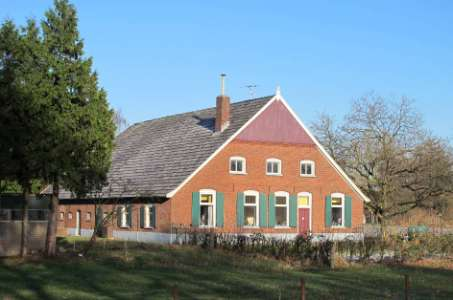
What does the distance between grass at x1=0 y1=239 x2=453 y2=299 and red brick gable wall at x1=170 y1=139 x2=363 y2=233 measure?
29.0 ft

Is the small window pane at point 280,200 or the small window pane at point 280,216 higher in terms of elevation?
the small window pane at point 280,200

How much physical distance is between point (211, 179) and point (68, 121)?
14.3 meters

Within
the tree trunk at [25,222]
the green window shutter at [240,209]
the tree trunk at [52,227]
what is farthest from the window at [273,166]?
the tree trunk at [25,222]

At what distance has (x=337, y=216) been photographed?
4266cm

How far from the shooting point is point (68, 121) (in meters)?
24.8

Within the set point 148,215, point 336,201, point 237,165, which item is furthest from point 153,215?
point 336,201

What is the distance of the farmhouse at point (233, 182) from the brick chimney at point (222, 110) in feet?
0.18

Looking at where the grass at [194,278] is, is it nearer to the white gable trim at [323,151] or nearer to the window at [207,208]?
the window at [207,208]

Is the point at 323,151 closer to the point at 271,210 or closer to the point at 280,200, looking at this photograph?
the point at 280,200

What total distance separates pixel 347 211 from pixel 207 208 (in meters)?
9.35

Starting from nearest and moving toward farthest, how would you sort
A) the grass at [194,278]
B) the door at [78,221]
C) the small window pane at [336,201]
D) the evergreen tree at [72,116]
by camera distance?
the grass at [194,278]
the evergreen tree at [72,116]
the small window pane at [336,201]
the door at [78,221]

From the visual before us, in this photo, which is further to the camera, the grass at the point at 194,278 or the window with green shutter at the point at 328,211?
the window with green shutter at the point at 328,211

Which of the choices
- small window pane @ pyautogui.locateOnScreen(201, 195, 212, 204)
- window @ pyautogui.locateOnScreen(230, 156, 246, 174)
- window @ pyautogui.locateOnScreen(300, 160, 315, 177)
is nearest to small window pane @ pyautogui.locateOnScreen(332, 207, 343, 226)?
window @ pyautogui.locateOnScreen(300, 160, 315, 177)

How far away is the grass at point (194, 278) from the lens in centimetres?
1766
